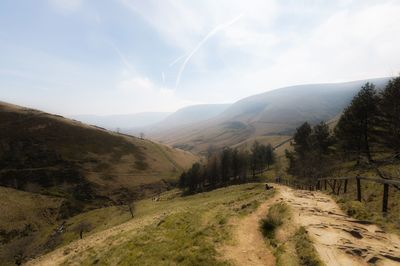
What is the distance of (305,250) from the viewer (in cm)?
1495

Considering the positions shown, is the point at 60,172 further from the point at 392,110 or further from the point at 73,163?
the point at 392,110

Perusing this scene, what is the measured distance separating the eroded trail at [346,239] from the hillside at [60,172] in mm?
83144

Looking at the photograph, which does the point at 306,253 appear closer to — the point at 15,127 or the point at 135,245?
the point at 135,245

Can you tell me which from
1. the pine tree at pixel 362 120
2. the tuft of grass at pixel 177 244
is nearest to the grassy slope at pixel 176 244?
the tuft of grass at pixel 177 244

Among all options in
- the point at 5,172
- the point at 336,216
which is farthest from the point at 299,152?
the point at 5,172

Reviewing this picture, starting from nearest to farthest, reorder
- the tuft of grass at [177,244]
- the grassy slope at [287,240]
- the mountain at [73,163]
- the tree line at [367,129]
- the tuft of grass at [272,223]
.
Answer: the grassy slope at [287,240] → the tuft of grass at [177,244] → the tuft of grass at [272,223] → the tree line at [367,129] → the mountain at [73,163]

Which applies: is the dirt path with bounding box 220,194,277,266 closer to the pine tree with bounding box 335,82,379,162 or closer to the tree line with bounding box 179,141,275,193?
the pine tree with bounding box 335,82,379,162

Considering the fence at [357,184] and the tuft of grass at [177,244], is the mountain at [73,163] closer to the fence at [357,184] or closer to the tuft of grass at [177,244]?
the tuft of grass at [177,244]

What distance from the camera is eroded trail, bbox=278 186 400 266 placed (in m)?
13.6

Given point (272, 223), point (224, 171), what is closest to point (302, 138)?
point (224, 171)

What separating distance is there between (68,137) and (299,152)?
147753 millimetres

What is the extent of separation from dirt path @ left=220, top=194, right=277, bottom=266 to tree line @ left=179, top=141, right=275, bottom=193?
297ft

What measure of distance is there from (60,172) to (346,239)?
482 ft

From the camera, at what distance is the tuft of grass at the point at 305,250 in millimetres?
13695
